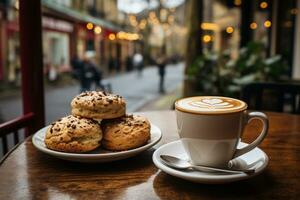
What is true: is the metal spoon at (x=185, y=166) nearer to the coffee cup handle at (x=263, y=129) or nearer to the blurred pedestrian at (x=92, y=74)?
the coffee cup handle at (x=263, y=129)

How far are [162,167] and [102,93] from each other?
16.0 inches

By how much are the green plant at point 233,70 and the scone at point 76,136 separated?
415cm

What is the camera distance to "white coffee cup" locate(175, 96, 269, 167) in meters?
1.04

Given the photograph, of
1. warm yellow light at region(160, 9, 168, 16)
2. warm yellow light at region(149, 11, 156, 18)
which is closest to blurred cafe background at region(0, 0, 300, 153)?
warm yellow light at region(160, 9, 168, 16)

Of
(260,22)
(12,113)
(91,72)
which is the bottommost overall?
(12,113)

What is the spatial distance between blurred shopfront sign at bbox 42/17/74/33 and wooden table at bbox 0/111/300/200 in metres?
15.3

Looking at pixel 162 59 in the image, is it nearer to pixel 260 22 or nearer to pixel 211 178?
pixel 260 22

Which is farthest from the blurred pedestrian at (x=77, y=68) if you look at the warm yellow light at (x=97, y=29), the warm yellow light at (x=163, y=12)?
the warm yellow light at (x=163, y=12)

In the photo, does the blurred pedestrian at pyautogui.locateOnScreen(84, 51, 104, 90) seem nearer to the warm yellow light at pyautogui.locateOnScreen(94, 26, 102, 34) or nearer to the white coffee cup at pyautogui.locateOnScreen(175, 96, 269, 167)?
the warm yellow light at pyautogui.locateOnScreen(94, 26, 102, 34)

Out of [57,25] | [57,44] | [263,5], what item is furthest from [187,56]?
[57,44]

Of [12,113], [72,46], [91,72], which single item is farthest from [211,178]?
[72,46]

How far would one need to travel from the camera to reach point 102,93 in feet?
4.42

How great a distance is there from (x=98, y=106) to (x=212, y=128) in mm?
408

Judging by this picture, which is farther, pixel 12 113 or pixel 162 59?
pixel 162 59
